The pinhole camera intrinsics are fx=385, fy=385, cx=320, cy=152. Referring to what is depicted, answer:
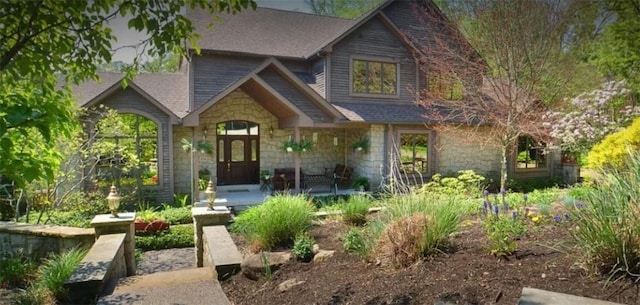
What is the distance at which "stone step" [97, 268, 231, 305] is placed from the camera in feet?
11.3

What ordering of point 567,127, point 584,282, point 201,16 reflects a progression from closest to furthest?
1. point 584,282
2. point 567,127
3. point 201,16

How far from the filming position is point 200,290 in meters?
3.73

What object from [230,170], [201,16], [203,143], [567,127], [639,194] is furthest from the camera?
[201,16]

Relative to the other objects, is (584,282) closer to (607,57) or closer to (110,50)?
(110,50)

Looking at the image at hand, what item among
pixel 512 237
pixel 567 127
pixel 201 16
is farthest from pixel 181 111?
pixel 567 127

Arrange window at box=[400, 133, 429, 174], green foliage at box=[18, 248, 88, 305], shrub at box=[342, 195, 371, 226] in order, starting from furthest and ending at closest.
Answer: window at box=[400, 133, 429, 174] → shrub at box=[342, 195, 371, 226] → green foliage at box=[18, 248, 88, 305]

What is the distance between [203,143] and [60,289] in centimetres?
876

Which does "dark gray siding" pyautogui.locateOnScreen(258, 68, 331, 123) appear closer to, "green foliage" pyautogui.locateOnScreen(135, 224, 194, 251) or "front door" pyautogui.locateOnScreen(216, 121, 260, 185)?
"front door" pyautogui.locateOnScreen(216, 121, 260, 185)

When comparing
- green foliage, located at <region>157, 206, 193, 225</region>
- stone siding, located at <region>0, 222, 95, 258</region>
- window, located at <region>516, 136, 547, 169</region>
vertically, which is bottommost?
green foliage, located at <region>157, 206, 193, 225</region>

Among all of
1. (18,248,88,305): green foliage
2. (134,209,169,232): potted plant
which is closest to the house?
(134,209,169,232): potted plant

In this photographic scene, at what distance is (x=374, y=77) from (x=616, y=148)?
27.5ft

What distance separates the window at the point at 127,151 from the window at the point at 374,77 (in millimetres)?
7451

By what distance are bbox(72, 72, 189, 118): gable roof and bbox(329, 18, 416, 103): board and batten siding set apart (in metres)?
5.51

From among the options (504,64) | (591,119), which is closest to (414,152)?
(504,64)
